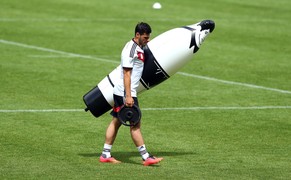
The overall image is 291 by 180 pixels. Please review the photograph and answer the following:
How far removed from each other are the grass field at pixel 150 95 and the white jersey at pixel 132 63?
108 cm

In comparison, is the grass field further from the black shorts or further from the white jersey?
the white jersey

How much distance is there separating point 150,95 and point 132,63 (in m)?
6.38

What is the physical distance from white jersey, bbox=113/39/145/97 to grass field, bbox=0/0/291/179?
3.53 feet

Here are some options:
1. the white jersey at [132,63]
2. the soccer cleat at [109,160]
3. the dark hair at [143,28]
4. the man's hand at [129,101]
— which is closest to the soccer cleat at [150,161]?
the soccer cleat at [109,160]

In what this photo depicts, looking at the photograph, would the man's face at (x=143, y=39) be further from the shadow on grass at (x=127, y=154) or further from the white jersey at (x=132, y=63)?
the shadow on grass at (x=127, y=154)

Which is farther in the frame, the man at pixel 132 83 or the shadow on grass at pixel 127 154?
the shadow on grass at pixel 127 154

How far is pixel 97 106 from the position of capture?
579 inches

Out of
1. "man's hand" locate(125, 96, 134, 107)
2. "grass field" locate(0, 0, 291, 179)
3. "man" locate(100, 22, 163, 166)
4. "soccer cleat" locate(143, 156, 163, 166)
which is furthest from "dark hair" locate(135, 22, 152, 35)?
"grass field" locate(0, 0, 291, 179)

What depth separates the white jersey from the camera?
13.6 meters

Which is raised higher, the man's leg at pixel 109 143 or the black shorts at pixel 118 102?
the black shorts at pixel 118 102

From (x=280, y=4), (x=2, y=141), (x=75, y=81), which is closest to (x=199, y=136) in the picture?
(x=2, y=141)

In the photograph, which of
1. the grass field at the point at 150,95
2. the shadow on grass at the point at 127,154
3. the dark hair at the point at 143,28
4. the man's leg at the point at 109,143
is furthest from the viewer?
the shadow on grass at the point at 127,154

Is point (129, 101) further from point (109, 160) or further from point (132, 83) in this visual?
point (109, 160)

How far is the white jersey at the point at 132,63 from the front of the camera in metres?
13.6
